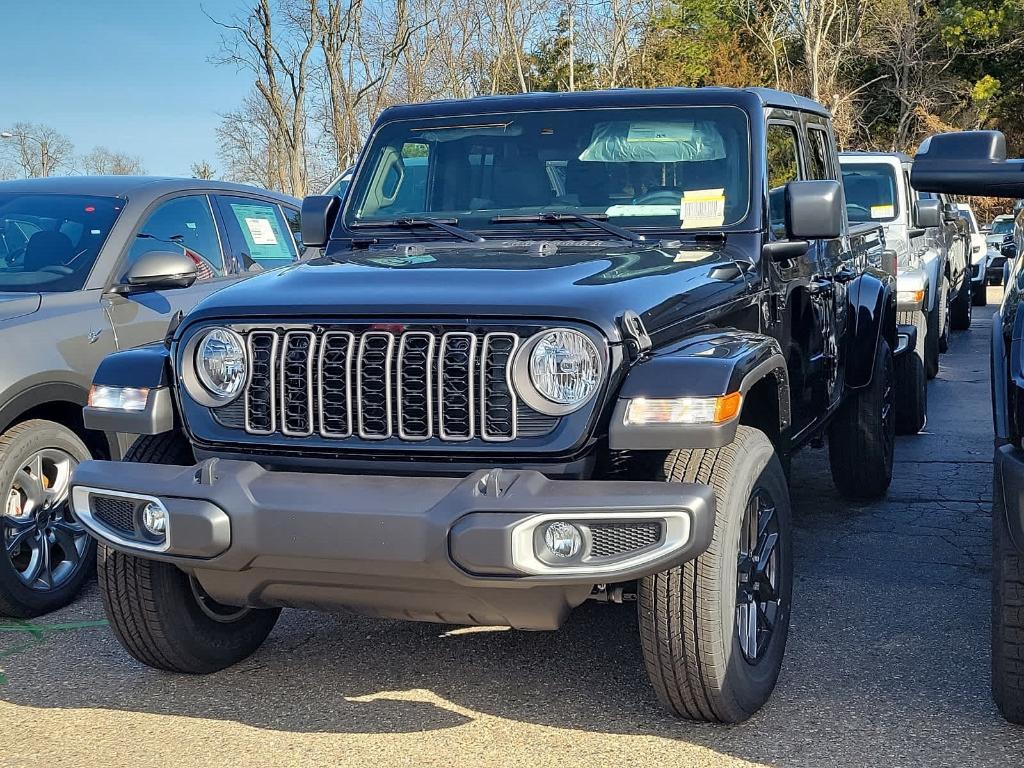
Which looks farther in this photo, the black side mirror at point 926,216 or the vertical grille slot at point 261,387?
the black side mirror at point 926,216

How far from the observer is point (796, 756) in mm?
3506

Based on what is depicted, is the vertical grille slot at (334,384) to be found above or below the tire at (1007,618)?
above

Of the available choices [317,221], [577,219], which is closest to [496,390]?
[577,219]

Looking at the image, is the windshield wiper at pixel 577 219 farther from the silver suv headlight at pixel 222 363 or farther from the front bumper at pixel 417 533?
the front bumper at pixel 417 533

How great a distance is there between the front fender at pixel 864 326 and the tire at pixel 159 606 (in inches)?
127

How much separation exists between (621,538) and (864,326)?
10.7 ft

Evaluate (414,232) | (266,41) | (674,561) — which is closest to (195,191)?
(414,232)

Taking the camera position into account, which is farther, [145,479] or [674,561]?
[145,479]

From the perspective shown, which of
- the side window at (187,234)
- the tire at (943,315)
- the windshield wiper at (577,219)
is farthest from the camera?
the tire at (943,315)

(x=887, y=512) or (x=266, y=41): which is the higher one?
(x=266, y=41)

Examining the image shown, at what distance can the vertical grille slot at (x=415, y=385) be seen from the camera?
11.1 feet

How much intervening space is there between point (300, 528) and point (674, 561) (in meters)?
0.95

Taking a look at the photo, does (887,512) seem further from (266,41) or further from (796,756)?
(266,41)

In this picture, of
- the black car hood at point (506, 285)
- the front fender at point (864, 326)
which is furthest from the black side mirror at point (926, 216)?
the black car hood at point (506, 285)
